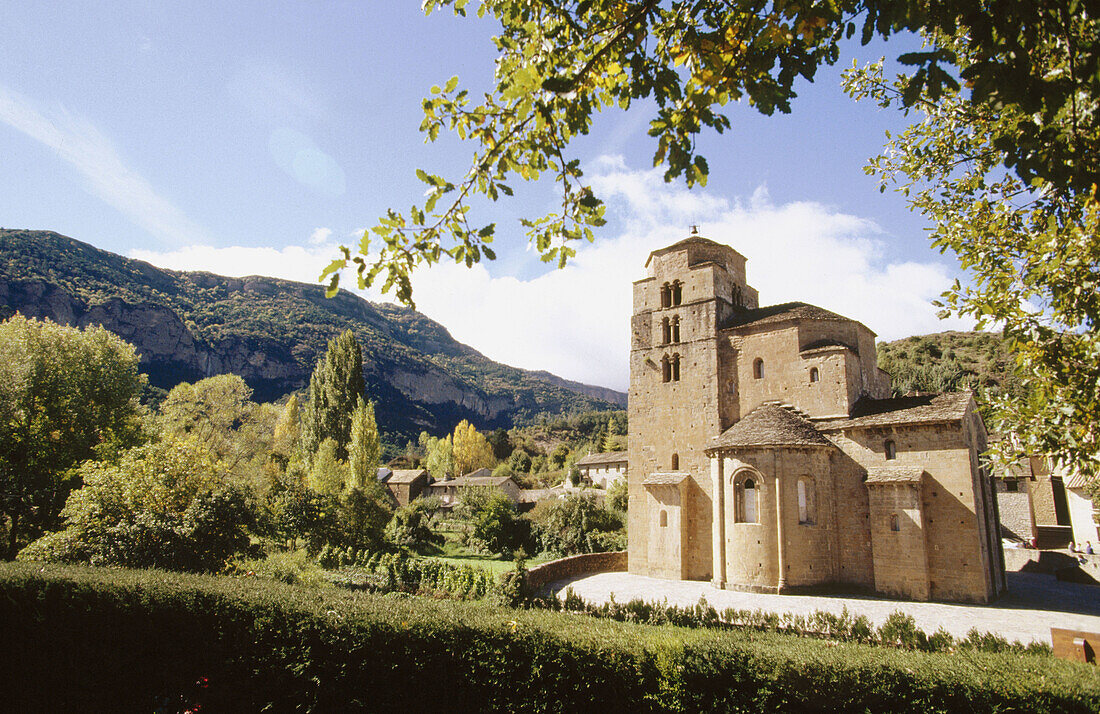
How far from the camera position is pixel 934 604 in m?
17.1

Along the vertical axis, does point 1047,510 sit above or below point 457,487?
above

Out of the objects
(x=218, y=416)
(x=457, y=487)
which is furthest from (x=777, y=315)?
(x=457, y=487)

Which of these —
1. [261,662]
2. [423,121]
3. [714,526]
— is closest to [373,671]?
[261,662]

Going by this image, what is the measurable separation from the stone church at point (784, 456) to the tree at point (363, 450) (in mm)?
16479

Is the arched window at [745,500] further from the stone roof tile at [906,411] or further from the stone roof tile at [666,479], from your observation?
the stone roof tile at [906,411]

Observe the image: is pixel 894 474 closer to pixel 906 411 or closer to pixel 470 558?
pixel 906 411

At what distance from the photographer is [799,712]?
21.7ft

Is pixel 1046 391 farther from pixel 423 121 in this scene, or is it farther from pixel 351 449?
pixel 351 449

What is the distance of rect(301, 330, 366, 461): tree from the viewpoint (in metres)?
38.0

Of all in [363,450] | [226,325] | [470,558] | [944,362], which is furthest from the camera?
[226,325]

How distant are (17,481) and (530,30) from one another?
25358 millimetres

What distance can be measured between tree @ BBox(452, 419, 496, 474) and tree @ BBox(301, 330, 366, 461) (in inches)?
1659

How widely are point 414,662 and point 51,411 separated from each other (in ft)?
76.3

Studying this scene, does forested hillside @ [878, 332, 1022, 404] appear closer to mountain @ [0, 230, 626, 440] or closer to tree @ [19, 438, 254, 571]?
tree @ [19, 438, 254, 571]
